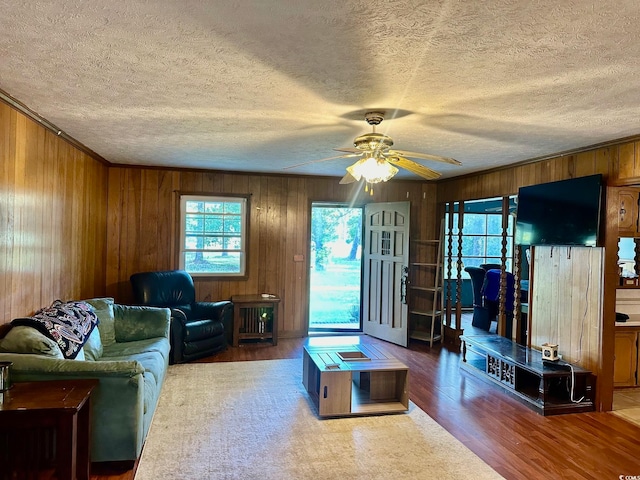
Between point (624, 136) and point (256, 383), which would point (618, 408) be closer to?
point (624, 136)

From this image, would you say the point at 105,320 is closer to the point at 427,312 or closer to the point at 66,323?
the point at 66,323

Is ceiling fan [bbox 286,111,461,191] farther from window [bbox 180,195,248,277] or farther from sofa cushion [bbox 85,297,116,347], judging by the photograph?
window [bbox 180,195,248,277]

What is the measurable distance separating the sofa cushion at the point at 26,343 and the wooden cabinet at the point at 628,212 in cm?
461

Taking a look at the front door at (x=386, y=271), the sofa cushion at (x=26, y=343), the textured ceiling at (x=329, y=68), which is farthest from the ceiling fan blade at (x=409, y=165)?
the sofa cushion at (x=26, y=343)

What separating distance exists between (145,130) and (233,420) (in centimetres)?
257

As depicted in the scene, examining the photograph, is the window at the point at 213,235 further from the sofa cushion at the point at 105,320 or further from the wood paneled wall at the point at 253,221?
the sofa cushion at the point at 105,320

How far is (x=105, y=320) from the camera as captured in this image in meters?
4.01

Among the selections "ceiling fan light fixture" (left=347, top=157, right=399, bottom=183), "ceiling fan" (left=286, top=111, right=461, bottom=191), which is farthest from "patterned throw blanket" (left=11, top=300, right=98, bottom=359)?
"ceiling fan light fixture" (left=347, top=157, right=399, bottom=183)

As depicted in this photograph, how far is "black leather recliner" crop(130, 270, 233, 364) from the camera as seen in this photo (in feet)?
15.7

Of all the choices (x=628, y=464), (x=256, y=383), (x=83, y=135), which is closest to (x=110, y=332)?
(x=256, y=383)

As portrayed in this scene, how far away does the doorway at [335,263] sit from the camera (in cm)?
769

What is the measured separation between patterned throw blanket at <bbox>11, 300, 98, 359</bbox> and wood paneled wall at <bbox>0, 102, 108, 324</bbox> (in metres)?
0.17

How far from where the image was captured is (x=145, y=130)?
146 inches

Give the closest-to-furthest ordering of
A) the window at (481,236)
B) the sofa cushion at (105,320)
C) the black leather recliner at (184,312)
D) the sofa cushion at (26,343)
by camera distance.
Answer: the sofa cushion at (26,343), the sofa cushion at (105,320), the black leather recliner at (184,312), the window at (481,236)
